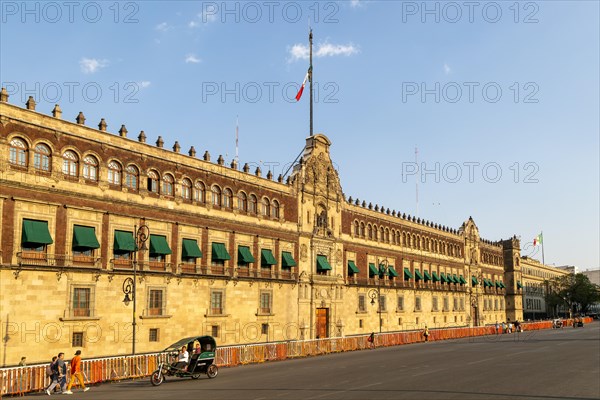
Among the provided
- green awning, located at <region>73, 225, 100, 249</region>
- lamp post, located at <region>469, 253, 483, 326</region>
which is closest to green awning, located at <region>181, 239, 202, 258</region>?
green awning, located at <region>73, 225, 100, 249</region>

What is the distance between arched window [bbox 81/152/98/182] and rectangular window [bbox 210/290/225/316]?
12.8 metres

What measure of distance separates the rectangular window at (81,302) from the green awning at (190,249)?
310 inches

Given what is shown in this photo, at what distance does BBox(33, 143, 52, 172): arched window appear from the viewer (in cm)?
3340

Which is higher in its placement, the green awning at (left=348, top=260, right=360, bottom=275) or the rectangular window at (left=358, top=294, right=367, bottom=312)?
the green awning at (left=348, top=260, right=360, bottom=275)

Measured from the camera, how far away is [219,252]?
4409 centimetres

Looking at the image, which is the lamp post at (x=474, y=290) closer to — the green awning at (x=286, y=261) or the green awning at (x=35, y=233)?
the green awning at (x=286, y=261)

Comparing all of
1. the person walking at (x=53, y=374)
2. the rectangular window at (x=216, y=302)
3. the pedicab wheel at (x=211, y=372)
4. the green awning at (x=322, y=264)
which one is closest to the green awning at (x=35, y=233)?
the person walking at (x=53, y=374)

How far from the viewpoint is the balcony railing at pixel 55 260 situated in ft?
105

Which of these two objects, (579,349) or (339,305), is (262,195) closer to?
(339,305)

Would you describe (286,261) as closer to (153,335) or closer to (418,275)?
(153,335)

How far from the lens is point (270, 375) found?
92.6 feet

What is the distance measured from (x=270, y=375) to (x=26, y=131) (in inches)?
763

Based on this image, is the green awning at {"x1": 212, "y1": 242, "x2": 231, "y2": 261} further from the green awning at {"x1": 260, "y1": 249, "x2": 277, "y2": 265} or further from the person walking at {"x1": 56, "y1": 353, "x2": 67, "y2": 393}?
the person walking at {"x1": 56, "y1": 353, "x2": 67, "y2": 393}

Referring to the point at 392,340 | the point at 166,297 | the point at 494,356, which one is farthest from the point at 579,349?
the point at 166,297
